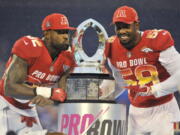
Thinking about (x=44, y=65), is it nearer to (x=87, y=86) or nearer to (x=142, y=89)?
(x=142, y=89)

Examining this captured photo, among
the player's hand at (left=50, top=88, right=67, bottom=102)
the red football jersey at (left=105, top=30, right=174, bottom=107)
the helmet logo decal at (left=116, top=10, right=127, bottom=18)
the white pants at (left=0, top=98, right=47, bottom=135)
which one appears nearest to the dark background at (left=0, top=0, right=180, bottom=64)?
the red football jersey at (left=105, top=30, right=174, bottom=107)

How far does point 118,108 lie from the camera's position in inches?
140

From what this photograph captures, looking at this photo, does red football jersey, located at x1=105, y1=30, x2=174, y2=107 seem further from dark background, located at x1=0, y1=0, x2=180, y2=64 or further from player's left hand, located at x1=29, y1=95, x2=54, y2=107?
dark background, located at x1=0, y1=0, x2=180, y2=64

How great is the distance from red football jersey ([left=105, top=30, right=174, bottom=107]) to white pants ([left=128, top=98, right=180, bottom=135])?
0.18 ft

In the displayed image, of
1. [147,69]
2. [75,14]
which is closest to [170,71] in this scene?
[147,69]

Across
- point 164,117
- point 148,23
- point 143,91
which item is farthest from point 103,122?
point 148,23

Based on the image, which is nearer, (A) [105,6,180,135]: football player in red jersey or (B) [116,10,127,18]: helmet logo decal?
(B) [116,10,127,18]: helmet logo decal

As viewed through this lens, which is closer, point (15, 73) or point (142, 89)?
point (15, 73)

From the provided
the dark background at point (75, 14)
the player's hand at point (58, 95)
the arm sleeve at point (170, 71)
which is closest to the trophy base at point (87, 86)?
the player's hand at point (58, 95)

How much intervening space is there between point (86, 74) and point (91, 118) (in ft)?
0.93

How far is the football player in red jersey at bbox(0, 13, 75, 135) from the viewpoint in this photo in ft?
13.7

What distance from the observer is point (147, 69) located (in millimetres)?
4812

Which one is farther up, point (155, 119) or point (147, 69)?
point (147, 69)

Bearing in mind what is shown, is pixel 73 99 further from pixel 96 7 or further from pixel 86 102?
pixel 96 7
